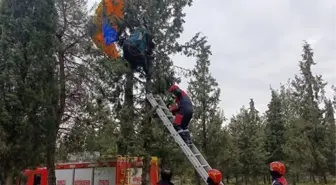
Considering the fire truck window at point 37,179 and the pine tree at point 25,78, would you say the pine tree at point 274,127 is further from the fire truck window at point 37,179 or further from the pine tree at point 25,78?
the pine tree at point 25,78

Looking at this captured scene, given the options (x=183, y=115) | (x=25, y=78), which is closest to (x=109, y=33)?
A: (x=25, y=78)

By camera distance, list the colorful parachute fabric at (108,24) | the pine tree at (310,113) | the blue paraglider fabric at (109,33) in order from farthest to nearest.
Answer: the pine tree at (310,113)
the blue paraglider fabric at (109,33)
the colorful parachute fabric at (108,24)

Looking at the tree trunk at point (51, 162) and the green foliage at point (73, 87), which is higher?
the green foliage at point (73, 87)

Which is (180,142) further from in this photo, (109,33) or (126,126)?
(109,33)

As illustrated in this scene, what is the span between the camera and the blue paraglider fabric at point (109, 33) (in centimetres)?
1330

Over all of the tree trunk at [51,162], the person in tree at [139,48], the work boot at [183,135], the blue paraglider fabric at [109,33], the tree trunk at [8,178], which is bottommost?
the tree trunk at [8,178]

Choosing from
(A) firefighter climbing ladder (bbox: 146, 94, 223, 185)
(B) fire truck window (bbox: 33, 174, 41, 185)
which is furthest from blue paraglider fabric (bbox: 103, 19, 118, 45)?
(B) fire truck window (bbox: 33, 174, 41, 185)

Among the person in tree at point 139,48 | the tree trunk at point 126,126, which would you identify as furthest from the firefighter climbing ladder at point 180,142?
the person in tree at point 139,48

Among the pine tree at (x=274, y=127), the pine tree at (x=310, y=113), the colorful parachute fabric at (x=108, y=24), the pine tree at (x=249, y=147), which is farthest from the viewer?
the pine tree at (x=274, y=127)

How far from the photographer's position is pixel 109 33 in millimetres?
13414

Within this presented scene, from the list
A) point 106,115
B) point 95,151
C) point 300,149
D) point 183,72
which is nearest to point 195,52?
point 183,72

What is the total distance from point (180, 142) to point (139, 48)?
140 inches

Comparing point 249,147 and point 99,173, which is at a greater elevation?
point 249,147

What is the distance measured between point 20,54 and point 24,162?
287 cm
